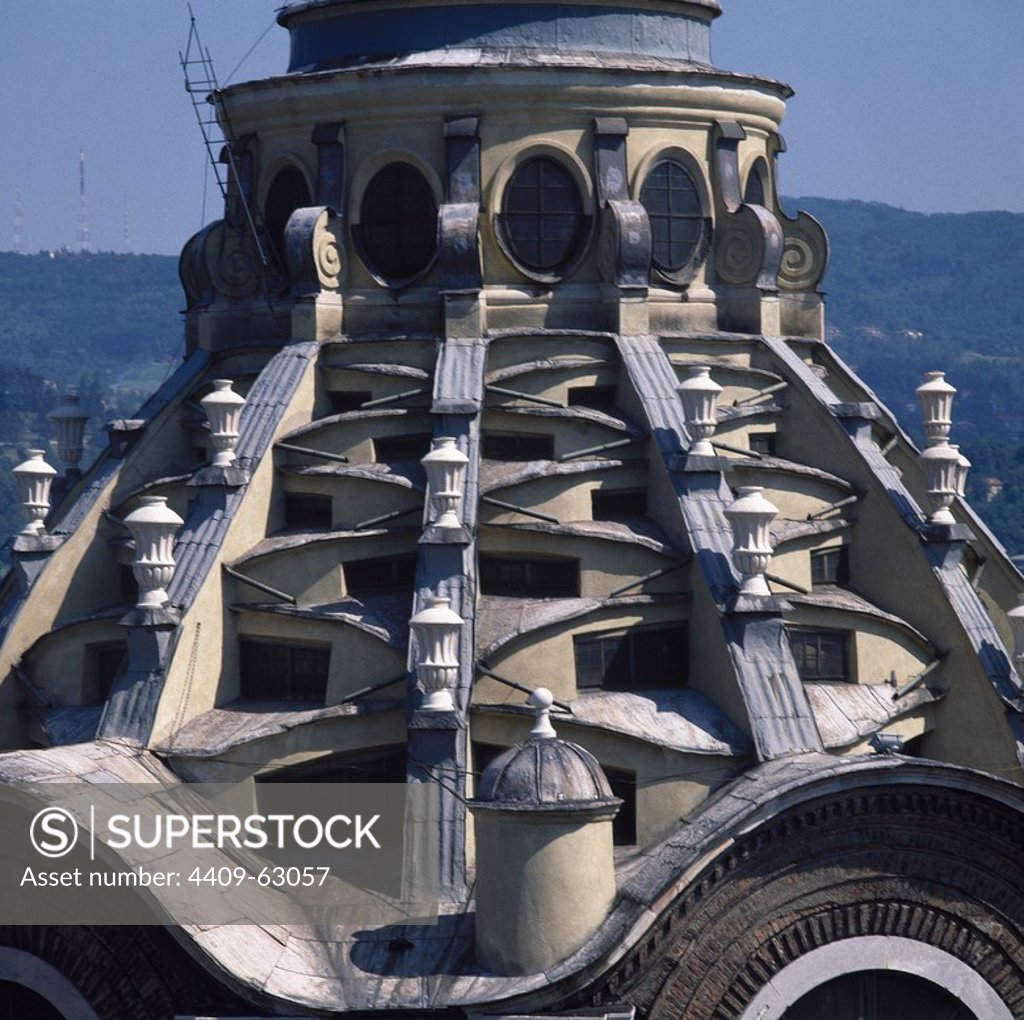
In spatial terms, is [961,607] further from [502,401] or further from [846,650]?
[502,401]

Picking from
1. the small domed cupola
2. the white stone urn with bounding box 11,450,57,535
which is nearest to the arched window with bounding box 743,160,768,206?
the white stone urn with bounding box 11,450,57,535

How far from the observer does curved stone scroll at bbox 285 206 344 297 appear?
1980 inches

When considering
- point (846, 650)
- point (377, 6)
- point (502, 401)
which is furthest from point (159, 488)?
point (846, 650)

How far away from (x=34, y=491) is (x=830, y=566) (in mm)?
15023

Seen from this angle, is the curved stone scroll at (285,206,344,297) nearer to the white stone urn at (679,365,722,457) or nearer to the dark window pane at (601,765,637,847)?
the white stone urn at (679,365,722,457)

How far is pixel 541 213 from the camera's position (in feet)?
166

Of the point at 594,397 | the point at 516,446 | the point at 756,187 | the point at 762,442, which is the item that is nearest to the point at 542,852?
the point at 516,446

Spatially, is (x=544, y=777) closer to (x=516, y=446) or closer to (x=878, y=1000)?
(x=878, y=1000)

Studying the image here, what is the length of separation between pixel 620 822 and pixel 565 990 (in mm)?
5554

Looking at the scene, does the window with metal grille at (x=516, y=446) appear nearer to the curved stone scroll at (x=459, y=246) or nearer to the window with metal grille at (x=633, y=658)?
the curved stone scroll at (x=459, y=246)

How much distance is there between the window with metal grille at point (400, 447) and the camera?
4928cm

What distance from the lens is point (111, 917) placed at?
4091 centimetres

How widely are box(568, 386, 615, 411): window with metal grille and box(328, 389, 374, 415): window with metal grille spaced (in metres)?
3.85

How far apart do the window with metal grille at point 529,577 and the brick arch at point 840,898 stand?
7373mm
